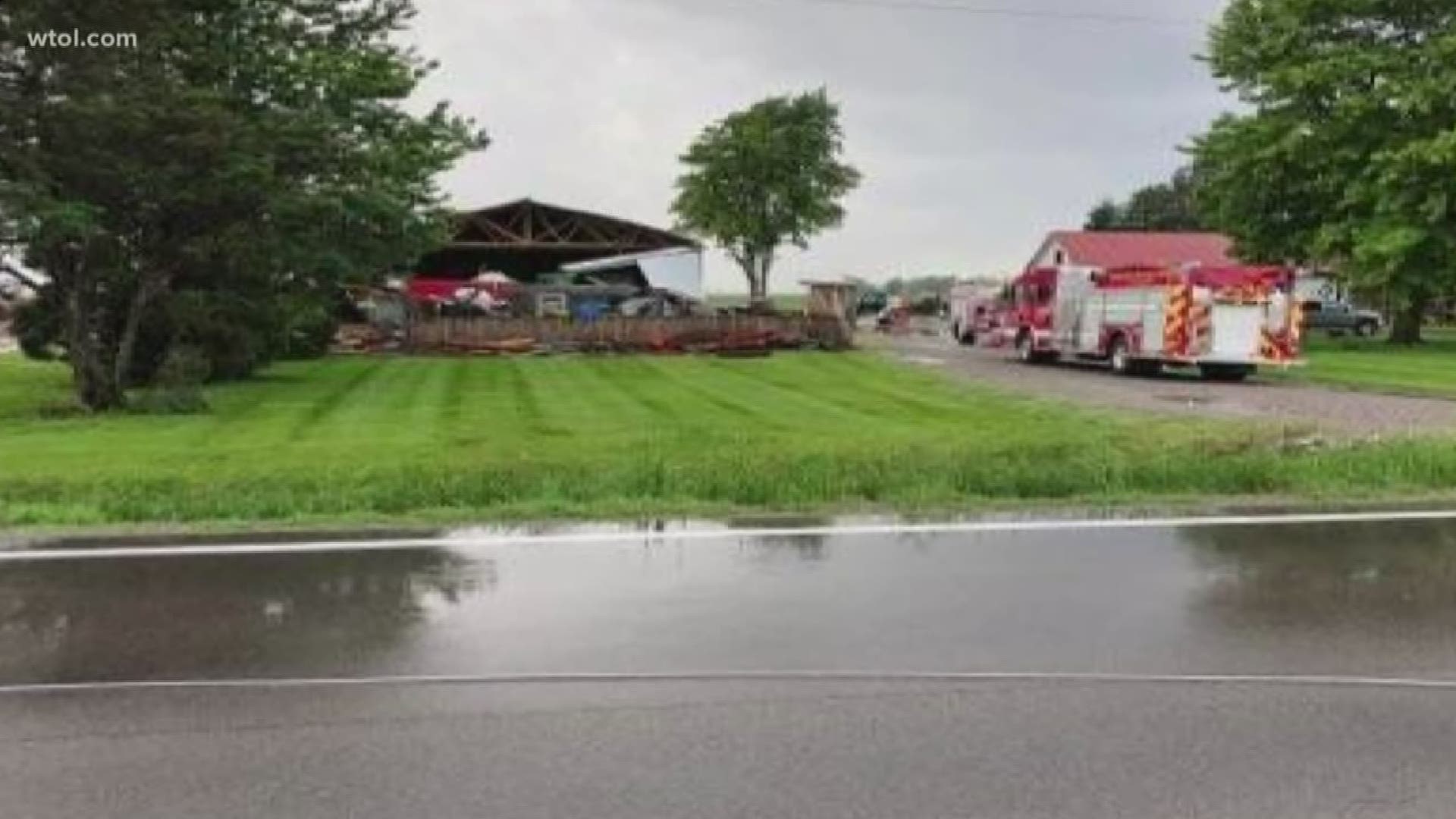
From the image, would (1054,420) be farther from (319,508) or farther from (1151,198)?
(1151,198)

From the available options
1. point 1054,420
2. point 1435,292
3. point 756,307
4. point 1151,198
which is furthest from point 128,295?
point 1151,198

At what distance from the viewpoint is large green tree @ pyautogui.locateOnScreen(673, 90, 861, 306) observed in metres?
92.3

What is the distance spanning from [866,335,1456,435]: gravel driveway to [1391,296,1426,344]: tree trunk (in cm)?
1941

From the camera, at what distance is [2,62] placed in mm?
22688

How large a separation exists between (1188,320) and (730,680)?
3024 centimetres

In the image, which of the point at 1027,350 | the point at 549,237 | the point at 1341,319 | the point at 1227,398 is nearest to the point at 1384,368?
the point at 1027,350

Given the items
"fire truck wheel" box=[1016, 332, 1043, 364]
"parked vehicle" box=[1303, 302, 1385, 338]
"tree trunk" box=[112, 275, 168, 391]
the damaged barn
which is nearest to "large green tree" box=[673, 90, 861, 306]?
the damaged barn

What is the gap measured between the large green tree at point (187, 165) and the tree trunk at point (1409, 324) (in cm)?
3555

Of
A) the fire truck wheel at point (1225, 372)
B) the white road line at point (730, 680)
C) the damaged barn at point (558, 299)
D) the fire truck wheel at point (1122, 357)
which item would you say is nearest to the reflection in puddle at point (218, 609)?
the white road line at point (730, 680)

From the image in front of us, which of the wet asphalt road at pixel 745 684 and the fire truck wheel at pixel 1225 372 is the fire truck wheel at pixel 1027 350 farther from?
the wet asphalt road at pixel 745 684

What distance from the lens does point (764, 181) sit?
92.8 meters

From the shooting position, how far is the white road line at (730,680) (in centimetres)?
688

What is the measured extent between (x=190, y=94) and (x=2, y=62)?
8.09 feet

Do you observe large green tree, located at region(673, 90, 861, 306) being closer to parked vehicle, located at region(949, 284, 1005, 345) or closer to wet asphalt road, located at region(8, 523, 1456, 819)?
parked vehicle, located at region(949, 284, 1005, 345)
